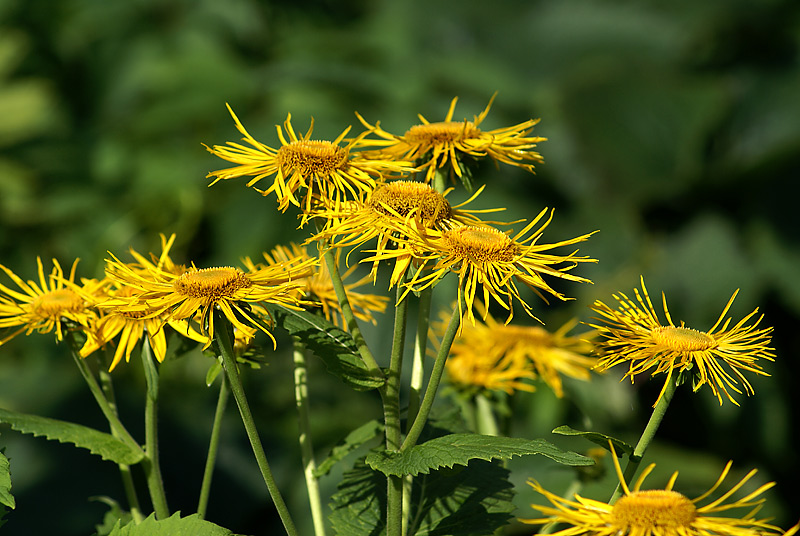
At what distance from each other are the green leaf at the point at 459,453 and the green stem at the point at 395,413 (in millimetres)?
16

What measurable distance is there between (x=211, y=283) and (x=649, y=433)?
0.27m

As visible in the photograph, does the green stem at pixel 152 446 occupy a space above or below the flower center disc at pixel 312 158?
below

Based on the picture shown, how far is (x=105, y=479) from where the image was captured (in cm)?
169

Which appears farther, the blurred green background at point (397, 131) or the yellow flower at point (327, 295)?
the blurred green background at point (397, 131)

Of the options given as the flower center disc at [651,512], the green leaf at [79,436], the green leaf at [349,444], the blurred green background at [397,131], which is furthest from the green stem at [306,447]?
the blurred green background at [397,131]

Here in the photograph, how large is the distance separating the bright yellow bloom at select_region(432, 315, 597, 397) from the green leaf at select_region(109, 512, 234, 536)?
30 centimetres

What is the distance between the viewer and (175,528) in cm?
50

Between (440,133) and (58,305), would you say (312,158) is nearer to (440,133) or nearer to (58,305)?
(440,133)

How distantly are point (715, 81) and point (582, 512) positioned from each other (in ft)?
8.80

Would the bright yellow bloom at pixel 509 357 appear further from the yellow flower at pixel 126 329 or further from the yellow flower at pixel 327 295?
the yellow flower at pixel 126 329

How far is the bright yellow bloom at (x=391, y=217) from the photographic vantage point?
19.7 inches

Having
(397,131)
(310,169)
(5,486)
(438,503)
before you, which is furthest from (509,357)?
(397,131)

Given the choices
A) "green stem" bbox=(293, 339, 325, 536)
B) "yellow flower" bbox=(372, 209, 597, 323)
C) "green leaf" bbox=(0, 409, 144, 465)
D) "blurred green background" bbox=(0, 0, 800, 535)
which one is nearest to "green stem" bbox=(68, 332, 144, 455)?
"green leaf" bbox=(0, 409, 144, 465)

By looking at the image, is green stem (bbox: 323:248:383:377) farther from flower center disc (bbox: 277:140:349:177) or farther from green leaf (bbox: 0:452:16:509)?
green leaf (bbox: 0:452:16:509)
